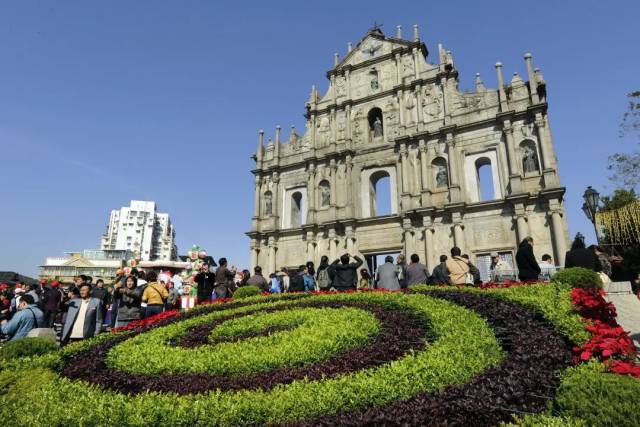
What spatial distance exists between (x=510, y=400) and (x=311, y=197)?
22.6m

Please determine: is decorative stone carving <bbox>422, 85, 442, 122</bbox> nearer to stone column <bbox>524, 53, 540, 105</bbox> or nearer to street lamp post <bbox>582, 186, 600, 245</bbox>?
stone column <bbox>524, 53, 540, 105</bbox>

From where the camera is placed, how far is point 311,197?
25875 mm

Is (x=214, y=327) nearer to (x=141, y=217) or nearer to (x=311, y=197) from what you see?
(x=311, y=197)

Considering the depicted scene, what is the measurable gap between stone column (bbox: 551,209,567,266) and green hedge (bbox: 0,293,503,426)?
15.8 metres

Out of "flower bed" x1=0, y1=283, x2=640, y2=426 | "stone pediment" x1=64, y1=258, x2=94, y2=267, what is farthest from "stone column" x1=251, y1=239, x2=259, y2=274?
"stone pediment" x1=64, y1=258, x2=94, y2=267

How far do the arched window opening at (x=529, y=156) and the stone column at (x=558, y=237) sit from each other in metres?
2.82

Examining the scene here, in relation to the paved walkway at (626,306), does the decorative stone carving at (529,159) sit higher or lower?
higher

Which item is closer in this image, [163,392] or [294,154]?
[163,392]

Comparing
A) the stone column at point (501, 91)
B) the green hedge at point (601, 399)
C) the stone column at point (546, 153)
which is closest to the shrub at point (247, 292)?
the green hedge at point (601, 399)

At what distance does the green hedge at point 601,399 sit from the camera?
2.74 m

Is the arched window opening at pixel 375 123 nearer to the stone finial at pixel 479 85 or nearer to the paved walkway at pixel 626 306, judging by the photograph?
the stone finial at pixel 479 85

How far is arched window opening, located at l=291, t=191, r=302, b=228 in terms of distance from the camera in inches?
1080

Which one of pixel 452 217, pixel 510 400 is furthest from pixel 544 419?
pixel 452 217

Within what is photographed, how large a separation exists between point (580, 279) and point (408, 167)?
1582 centimetres
